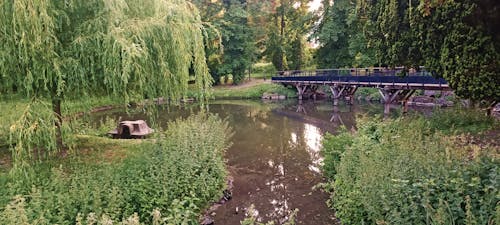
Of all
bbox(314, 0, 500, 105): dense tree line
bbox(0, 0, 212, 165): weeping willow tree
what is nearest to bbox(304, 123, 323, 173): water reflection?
bbox(314, 0, 500, 105): dense tree line

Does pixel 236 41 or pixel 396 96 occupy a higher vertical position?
pixel 236 41

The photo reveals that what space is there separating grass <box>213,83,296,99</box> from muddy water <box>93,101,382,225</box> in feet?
30.9

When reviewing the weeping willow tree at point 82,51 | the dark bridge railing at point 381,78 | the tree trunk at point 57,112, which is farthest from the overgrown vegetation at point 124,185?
the dark bridge railing at point 381,78

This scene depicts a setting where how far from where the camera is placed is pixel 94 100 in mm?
7484

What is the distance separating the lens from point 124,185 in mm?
5957

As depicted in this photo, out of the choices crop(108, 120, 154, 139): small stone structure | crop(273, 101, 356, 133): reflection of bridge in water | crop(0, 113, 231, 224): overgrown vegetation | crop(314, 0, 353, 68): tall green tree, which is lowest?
crop(273, 101, 356, 133): reflection of bridge in water

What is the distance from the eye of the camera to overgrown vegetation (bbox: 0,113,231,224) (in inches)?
193

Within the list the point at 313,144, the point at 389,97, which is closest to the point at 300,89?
the point at 389,97

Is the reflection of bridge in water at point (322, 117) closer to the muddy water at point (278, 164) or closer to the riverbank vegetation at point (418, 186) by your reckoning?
the muddy water at point (278, 164)

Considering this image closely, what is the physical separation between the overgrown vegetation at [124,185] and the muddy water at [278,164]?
95cm

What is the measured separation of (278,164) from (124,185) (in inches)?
234

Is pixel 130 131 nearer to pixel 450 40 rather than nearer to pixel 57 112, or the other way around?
pixel 57 112

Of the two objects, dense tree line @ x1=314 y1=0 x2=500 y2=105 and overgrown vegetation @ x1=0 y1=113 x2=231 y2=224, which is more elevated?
dense tree line @ x1=314 y1=0 x2=500 y2=105

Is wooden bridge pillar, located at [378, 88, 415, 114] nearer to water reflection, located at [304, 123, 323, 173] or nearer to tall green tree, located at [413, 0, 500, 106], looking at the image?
water reflection, located at [304, 123, 323, 173]
